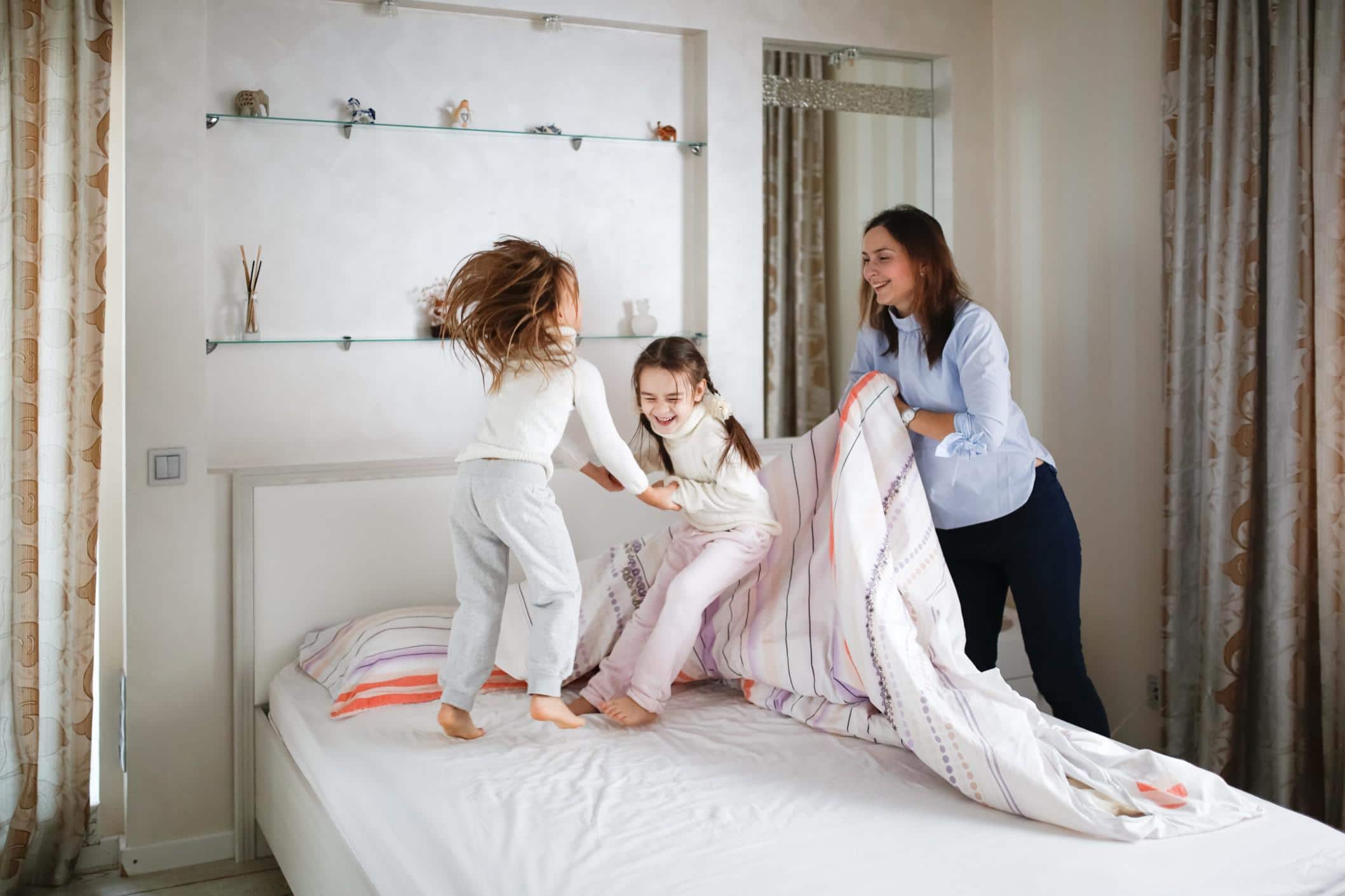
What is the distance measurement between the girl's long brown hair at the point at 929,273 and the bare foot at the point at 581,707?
1.03m

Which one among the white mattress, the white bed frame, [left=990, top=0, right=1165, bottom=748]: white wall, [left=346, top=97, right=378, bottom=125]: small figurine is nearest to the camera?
the white mattress

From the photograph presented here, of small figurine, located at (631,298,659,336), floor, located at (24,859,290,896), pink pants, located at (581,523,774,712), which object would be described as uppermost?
small figurine, located at (631,298,659,336)

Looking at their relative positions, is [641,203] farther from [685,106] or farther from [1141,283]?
[1141,283]

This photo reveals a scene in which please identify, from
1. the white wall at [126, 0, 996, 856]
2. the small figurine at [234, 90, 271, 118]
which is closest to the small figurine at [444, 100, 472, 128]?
the white wall at [126, 0, 996, 856]

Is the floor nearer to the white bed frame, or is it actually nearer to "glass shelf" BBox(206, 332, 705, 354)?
the white bed frame

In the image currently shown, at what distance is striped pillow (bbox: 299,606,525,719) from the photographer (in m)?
2.46

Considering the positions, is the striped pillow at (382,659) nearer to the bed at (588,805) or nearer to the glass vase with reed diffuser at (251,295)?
the bed at (588,805)

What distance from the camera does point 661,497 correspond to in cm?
247

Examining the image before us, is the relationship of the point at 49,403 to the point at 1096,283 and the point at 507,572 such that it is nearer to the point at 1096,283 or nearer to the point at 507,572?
the point at 507,572

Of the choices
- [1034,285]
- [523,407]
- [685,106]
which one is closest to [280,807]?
[523,407]

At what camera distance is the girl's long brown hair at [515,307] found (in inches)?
89.2

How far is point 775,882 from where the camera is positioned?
1.61 metres

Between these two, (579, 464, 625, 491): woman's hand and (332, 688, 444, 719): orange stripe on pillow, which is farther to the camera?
(579, 464, 625, 491): woman's hand

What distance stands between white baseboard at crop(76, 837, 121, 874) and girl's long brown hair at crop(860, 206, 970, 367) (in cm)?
236
